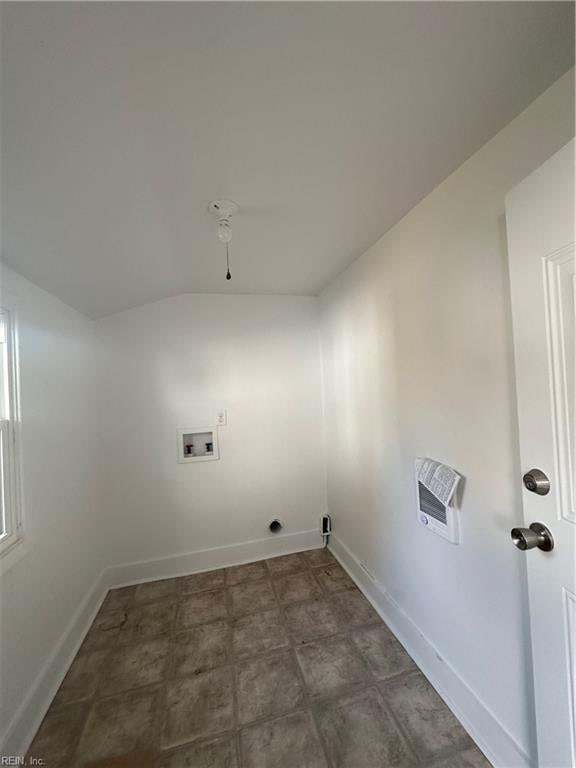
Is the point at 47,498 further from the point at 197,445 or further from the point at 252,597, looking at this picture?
the point at 252,597

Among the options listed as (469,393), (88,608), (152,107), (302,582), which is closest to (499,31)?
(152,107)

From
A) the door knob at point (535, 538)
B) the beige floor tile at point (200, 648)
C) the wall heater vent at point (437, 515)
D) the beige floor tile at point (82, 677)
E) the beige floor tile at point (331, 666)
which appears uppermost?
the door knob at point (535, 538)

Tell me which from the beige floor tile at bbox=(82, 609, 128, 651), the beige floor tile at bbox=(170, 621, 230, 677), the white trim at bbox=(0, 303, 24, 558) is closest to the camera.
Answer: the white trim at bbox=(0, 303, 24, 558)

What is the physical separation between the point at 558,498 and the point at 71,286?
2247 mm

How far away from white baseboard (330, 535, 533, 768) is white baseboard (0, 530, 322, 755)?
33.7 inches

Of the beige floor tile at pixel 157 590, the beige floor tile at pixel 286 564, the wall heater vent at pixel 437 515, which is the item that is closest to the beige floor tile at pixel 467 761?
the wall heater vent at pixel 437 515

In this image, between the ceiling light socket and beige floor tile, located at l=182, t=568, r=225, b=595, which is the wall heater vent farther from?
beige floor tile, located at l=182, t=568, r=225, b=595

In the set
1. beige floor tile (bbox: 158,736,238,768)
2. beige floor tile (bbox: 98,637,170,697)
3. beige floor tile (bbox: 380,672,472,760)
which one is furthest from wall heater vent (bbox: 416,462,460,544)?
beige floor tile (bbox: 98,637,170,697)

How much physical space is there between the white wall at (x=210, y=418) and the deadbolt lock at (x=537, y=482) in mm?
1754

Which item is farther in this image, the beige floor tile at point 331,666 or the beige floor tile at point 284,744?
the beige floor tile at point 331,666

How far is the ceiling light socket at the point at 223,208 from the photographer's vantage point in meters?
1.13

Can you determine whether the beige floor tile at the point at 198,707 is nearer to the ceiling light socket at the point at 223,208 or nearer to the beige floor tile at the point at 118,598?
the beige floor tile at the point at 118,598

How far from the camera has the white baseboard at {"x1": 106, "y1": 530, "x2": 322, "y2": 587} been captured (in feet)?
6.92

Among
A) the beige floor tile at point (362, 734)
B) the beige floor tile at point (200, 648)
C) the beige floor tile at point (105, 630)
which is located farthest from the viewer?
the beige floor tile at point (105, 630)
